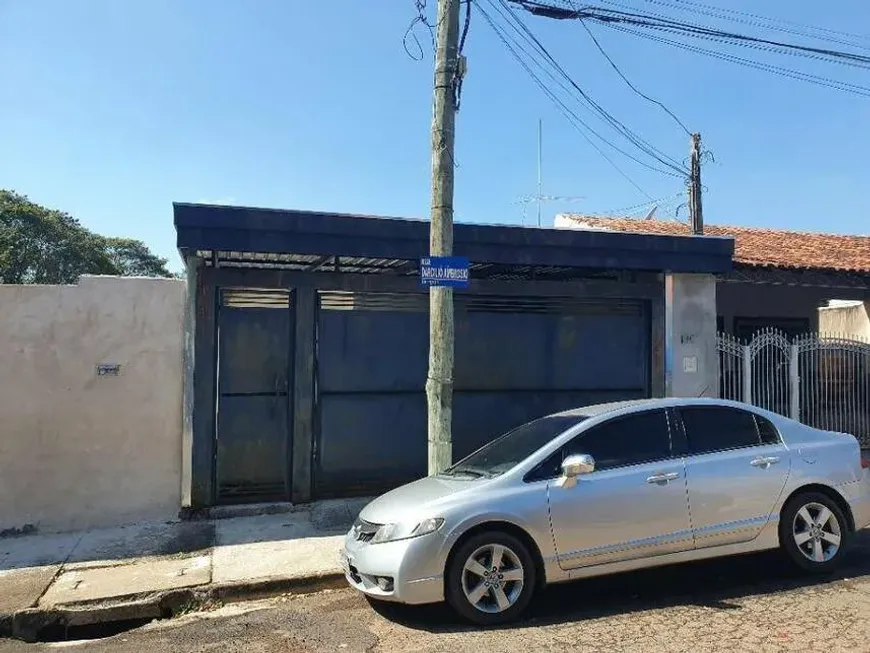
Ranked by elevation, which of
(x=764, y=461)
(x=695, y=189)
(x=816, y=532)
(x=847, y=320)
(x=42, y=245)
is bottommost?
(x=816, y=532)

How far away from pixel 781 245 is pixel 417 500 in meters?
13.5

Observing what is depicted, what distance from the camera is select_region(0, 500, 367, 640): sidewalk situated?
570 centimetres

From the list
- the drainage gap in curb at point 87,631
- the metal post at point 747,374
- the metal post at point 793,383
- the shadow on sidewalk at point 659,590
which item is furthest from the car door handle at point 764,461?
the metal post at point 793,383

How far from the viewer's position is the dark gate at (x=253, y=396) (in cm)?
854

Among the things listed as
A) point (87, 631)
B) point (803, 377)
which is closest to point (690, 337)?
point (803, 377)

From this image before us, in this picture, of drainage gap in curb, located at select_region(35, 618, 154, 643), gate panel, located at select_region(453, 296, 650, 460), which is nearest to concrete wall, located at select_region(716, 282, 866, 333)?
gate panel, located at select_region(453, 296, 650, 460)

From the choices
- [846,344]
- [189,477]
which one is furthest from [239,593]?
[846,344]

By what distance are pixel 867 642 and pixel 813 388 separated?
8.19 metres

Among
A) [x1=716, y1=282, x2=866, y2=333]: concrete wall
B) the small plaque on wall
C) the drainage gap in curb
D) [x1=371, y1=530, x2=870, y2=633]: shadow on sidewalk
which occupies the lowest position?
the drainage gap in curb

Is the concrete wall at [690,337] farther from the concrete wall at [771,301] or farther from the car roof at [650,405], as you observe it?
the concrete wall at [771,301]

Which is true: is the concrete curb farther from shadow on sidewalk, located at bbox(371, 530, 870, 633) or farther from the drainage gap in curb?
shadow on sidewalk, located at bbox(371, 530, 870, 633)

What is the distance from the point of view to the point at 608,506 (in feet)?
17.3

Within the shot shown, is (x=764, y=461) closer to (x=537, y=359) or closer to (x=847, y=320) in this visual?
(x=537, y=359)

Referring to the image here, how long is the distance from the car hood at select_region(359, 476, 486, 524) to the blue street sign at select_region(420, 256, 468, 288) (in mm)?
1895
